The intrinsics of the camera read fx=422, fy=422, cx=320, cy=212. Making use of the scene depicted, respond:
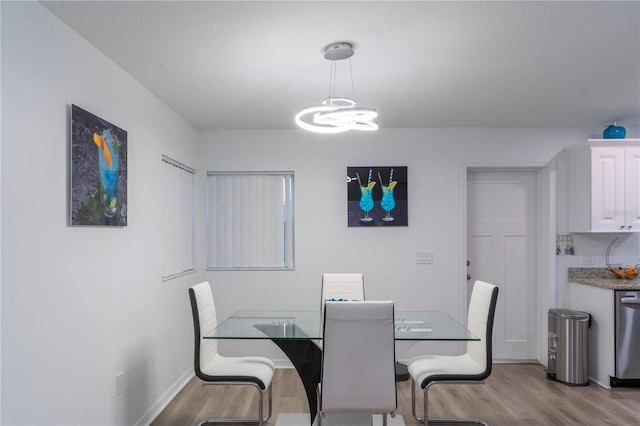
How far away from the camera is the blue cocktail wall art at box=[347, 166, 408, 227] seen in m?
4.48

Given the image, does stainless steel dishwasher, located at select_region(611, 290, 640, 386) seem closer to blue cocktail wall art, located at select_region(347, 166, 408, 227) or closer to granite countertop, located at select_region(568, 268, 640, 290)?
granite countertop, located at select_region(568, 268, 640, 290)

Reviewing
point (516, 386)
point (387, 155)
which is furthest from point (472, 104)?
point (516, 386)

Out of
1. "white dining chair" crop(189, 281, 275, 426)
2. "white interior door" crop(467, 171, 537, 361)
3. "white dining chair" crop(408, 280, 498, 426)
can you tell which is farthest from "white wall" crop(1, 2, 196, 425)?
"white interior door" crop(467, 171, 537, 361)

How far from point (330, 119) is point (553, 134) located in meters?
3.15

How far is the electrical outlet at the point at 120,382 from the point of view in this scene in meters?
2.68

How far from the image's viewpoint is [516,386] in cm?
389

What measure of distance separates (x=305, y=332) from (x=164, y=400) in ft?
5.31

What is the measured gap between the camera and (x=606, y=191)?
4.17 m

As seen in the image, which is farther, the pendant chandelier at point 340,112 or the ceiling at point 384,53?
the pendant chandelier at point 340,112

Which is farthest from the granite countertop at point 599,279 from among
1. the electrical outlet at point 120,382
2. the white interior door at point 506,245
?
the electrical outlet at point 120,382

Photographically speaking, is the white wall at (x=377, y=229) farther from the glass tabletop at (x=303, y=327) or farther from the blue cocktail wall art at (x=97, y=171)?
the blue cocktail wall art at (x=97, y=171)

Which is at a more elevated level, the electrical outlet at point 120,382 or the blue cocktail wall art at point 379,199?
the blue cocktail wall art at point 379,199

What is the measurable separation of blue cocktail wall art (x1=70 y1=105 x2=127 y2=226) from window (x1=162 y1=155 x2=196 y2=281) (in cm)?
85

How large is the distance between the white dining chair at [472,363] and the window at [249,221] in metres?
1.96
